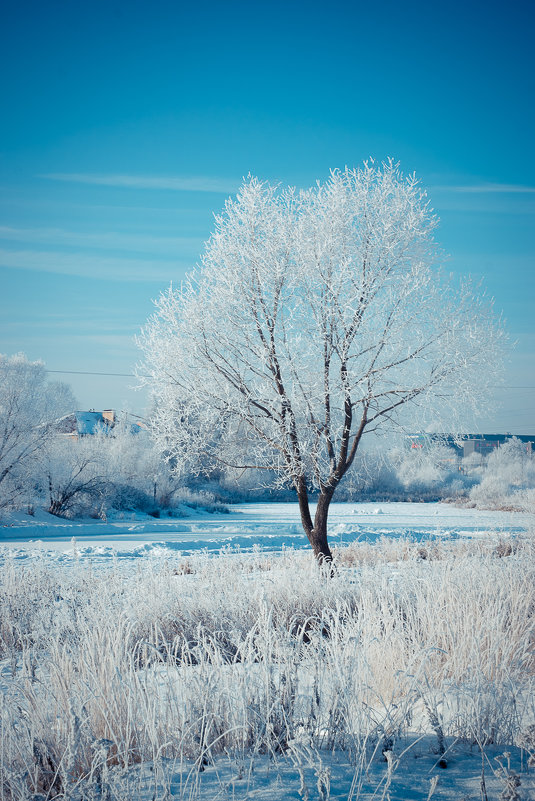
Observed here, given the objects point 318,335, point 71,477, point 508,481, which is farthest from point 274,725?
point 508,481

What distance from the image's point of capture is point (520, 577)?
6340mm

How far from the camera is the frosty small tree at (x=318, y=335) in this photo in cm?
873

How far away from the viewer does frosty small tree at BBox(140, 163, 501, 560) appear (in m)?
8.73

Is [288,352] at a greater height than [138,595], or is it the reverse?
[288,352]

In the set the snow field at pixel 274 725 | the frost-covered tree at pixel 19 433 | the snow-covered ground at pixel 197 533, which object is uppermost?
the frost-covered tree at pixel 19 433

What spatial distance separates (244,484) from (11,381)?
852 inches

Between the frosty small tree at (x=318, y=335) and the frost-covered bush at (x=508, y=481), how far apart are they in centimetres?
1962

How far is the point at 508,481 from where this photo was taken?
157 feet

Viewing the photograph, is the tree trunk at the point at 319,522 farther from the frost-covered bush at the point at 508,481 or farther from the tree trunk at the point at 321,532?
the frost-covered bush at the point at 508,481

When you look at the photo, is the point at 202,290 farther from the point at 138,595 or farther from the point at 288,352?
the point at 138,595

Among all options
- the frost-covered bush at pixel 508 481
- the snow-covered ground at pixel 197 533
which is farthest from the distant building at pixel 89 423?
the frost-covered bush at pixel 508 481

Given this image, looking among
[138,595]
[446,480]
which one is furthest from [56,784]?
[446,480]

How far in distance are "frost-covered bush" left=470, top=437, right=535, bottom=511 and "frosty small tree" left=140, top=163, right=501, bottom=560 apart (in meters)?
19.6

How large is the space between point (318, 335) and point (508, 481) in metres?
44.3
